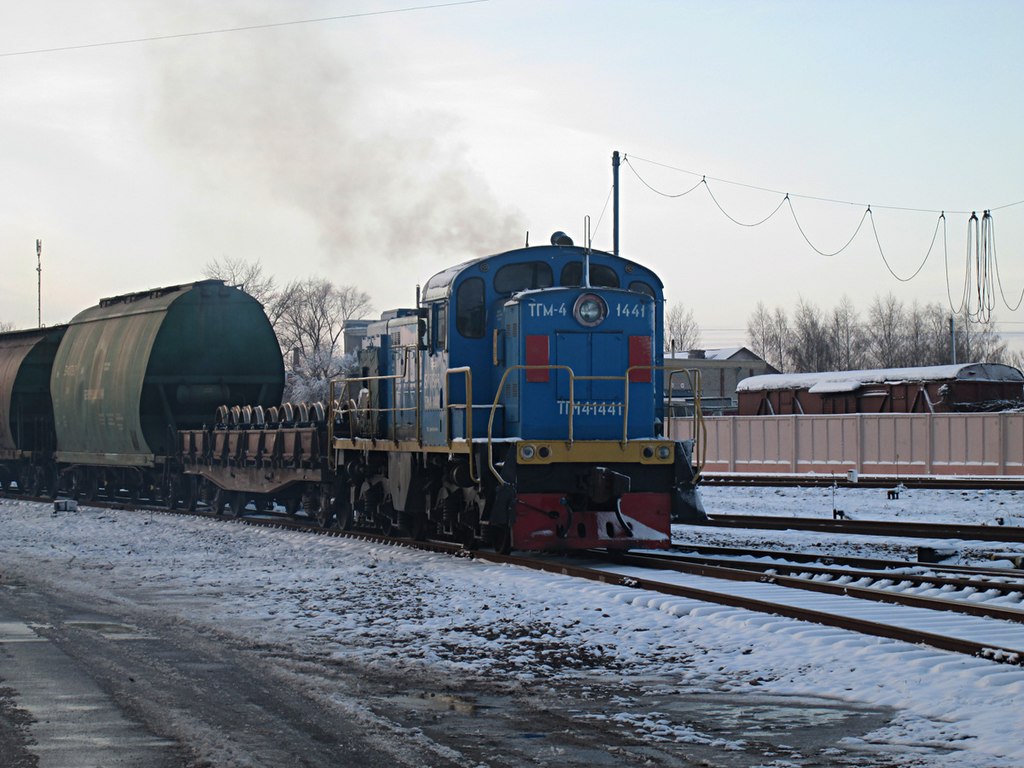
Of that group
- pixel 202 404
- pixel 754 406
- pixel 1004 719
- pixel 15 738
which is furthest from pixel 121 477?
pixel 754 406

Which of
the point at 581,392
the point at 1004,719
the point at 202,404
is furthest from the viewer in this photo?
the point at 202,404

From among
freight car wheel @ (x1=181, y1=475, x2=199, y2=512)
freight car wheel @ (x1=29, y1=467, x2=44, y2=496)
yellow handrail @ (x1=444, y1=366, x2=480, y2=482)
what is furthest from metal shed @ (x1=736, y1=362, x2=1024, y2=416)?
yellow handrail @ (x1=444, y1=366, x2=480, y2=482)

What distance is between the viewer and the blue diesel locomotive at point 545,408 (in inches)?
576

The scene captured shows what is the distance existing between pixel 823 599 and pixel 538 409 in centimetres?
476

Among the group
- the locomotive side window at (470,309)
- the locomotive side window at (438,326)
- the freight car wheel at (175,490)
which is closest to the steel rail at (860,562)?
the locomotive side window at (470,309)

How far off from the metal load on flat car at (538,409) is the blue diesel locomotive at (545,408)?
0.02 metres

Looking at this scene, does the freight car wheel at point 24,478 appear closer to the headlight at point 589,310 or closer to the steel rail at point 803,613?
the headlight at point 589,310

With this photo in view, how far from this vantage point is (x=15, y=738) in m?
6.73

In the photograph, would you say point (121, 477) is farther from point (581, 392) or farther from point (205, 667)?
point (205, 667)

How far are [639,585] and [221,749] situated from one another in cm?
627

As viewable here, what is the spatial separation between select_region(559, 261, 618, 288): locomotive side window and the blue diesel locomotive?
15 millimetres

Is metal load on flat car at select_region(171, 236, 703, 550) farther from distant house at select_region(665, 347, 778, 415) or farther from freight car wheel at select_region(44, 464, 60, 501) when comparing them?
distant house at select_region(665, 347, 778, 415)

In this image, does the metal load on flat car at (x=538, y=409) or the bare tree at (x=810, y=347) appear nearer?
the metal load on flat car at (x=538, y=409)

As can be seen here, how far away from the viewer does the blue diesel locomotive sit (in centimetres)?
1463
